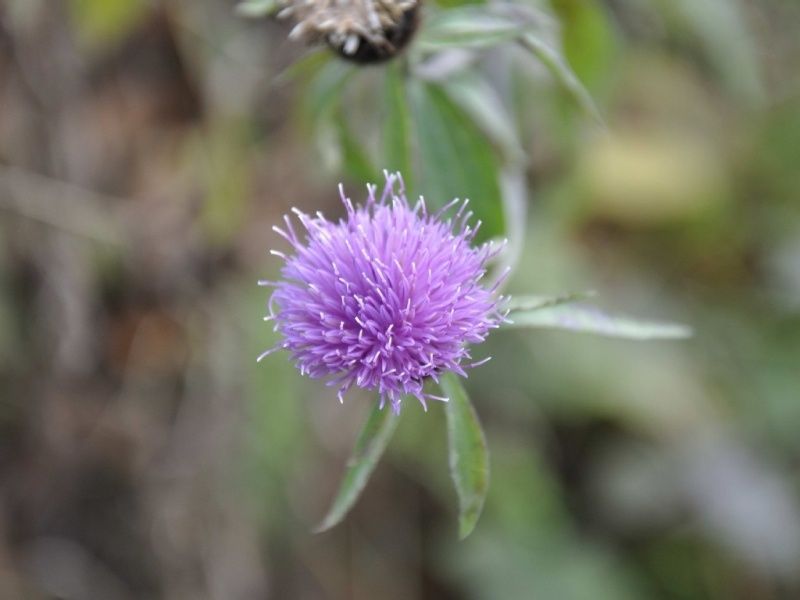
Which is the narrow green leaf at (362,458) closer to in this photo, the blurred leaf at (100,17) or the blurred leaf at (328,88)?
the blurred leaf at (328,88)

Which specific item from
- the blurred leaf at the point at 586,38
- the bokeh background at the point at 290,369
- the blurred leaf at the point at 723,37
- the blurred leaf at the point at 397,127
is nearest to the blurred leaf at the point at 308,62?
the blurred leaf at the point at 397,127

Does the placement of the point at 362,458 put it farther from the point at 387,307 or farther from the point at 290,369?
the point at 290,369

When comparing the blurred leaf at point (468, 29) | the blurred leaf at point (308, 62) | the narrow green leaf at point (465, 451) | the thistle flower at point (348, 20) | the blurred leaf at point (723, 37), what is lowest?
the blurred leaf at point (723, 37)

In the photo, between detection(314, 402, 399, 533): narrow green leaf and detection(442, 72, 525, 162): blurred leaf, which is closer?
detection(314, 402, 399, 533): narrow green leaf

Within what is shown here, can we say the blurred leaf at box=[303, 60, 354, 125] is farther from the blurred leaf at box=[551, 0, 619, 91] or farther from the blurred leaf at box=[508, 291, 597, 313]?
the blurred leaf at box=[551, 0, 619, 91]

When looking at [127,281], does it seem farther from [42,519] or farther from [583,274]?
[583,274]

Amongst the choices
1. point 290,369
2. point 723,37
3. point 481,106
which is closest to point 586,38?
point 481,106

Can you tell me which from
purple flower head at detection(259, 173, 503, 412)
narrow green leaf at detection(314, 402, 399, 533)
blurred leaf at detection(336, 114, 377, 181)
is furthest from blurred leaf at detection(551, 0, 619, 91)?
narrow green leaf at detection(314, 402, 399, 533)
